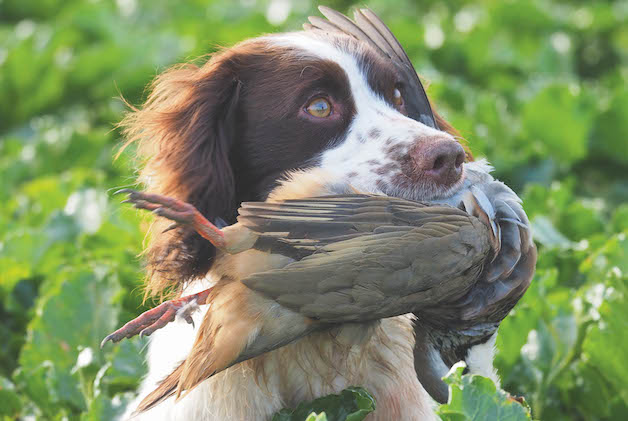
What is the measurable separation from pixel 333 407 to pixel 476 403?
360mm

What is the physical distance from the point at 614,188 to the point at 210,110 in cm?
313

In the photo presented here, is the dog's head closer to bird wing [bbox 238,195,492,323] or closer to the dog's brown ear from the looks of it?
the dog's brown ear

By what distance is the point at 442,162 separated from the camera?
8.34 feet

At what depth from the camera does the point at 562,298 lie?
150 inches

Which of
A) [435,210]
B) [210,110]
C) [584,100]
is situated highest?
[435,210]

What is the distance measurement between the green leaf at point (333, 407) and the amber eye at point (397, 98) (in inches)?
39.0

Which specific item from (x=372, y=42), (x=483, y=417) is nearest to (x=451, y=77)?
(x=372, y=42)

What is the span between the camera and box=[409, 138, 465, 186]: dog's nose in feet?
8.29

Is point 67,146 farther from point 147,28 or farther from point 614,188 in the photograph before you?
point 614,188

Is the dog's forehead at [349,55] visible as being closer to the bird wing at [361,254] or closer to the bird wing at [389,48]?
the bird wing at [389,48]

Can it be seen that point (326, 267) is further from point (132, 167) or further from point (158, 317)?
point (132, 167)

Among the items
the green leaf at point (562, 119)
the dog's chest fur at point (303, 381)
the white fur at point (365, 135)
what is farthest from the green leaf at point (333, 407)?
the green leaf at point (562, 119)

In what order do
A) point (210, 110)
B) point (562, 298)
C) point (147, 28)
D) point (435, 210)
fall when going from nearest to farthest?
1. point (435, 210)
2. point (210, 110)
3. point (562, 298)
4. point (147, 28)

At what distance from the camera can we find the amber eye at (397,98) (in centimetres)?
309
